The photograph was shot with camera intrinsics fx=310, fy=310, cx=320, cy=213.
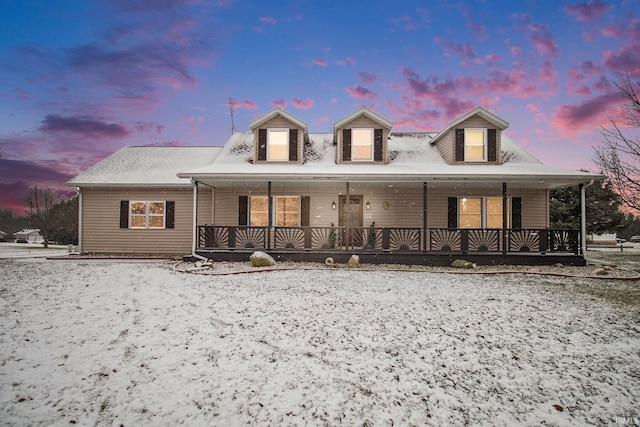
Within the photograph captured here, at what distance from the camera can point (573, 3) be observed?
10.9 meters

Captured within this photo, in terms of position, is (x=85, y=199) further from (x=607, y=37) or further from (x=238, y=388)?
(x=607, y=37)

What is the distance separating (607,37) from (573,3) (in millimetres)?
3555

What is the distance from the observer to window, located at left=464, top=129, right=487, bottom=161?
1315 cm

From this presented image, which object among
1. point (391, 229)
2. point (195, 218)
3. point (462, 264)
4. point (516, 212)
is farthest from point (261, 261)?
point (516, 212)

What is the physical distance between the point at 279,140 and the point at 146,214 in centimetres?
687

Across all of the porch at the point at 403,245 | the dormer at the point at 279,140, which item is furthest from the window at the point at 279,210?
the dormer at the point at 279,140

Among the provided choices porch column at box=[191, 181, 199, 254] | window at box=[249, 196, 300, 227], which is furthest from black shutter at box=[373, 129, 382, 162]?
porch column at box=[191, 181, 199, 254]

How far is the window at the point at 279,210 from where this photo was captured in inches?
538

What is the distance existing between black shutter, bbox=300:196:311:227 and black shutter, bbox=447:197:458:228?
6.00 m

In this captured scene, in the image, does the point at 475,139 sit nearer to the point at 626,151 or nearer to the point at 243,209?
the point at 626,151

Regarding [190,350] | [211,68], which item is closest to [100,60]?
[211,68]

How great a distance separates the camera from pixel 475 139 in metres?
13.2

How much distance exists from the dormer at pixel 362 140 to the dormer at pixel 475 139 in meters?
2.81

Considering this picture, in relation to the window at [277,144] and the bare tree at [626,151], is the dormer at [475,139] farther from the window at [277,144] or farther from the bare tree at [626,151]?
the window at [277,144]
